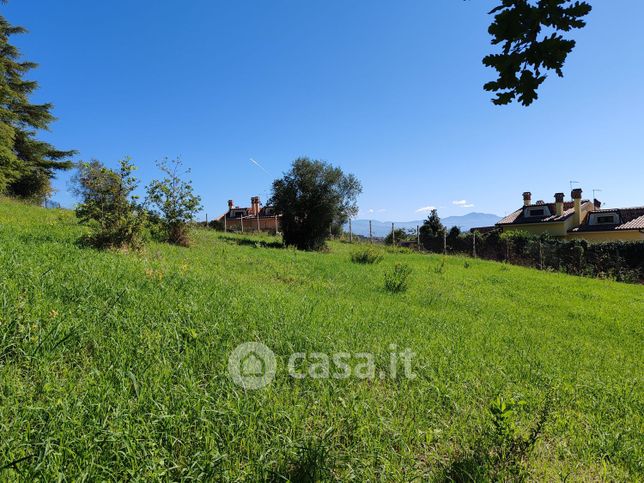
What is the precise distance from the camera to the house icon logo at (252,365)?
2.61 metres

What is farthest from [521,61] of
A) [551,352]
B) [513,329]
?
[513,329]

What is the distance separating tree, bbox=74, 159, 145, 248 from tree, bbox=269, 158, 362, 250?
1205 cm

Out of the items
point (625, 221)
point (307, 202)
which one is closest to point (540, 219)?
point (625, 221)

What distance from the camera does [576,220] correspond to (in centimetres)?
3219

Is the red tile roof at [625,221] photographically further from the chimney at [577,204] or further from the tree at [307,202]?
the tree at [307,202]

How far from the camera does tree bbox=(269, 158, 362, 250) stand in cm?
1922

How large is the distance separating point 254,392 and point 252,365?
38 centimetres

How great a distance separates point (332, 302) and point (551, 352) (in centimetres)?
285

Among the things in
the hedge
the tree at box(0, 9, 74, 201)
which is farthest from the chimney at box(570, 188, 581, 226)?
the tree at box(0, 9, 74, 201)

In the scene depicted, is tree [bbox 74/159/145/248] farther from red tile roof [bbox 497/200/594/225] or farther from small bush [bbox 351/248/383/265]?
red tile roof [bbox 497/200/594/225]

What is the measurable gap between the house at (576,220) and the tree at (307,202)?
20.0m

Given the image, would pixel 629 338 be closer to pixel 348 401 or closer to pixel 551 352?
pixel 551 352

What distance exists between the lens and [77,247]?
19.2 ft

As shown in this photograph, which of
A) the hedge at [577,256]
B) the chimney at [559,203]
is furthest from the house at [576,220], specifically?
the hedge at [577,256]
